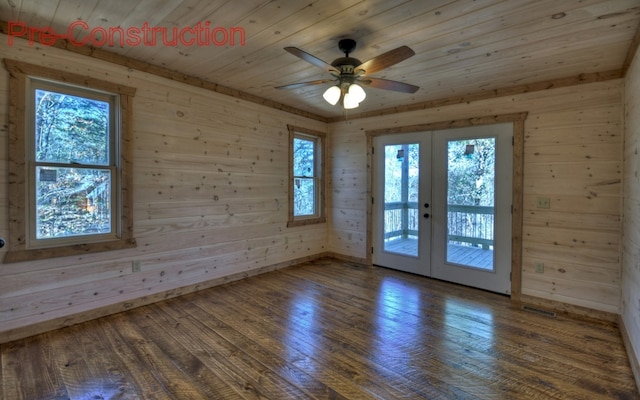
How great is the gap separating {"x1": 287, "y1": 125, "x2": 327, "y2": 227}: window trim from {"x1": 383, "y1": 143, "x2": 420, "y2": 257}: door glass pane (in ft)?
3.71

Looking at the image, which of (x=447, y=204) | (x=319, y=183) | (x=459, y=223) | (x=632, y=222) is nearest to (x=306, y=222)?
(x=319, y=183)

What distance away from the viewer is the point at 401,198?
4.65 m

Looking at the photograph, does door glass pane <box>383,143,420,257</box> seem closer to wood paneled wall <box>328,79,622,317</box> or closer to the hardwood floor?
wood paneled wall <box>328,79,622,317</box>

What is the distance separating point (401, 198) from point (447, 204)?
0.69 metres

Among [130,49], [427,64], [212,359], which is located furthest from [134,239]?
[427,64]

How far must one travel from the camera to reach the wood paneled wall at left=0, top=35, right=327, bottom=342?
2.63 m

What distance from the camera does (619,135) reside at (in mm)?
3029

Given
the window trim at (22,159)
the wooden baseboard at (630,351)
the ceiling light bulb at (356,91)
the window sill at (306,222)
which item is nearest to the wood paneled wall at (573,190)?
the wooden baseboard at (630,351)

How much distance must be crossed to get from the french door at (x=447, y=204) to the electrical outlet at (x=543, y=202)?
0.29m

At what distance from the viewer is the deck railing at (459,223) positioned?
153 inches

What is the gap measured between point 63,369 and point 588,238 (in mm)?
4651

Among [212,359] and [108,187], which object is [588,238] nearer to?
[212,359]

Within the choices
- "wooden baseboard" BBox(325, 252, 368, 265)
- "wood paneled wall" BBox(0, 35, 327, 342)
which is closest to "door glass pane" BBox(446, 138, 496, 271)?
"wooden baseboard" BBox(325, 252, 368, 265)

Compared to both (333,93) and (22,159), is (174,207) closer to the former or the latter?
(22,159)
